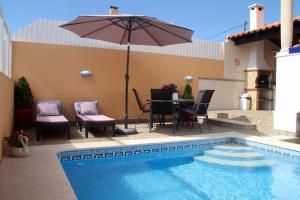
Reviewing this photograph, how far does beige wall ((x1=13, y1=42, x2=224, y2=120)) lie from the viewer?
8391 mm

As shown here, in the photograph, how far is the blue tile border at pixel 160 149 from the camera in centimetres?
538

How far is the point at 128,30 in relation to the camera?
23.7ft

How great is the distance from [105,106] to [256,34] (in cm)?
762

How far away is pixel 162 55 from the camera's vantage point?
10.6 metres

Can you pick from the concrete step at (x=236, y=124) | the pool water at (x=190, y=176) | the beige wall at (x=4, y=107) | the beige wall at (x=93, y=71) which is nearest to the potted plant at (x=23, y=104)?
the beige wall at (x=93, y=71)

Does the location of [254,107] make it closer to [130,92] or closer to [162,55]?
[162,55]

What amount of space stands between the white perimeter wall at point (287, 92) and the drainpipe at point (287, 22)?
1.40 feet

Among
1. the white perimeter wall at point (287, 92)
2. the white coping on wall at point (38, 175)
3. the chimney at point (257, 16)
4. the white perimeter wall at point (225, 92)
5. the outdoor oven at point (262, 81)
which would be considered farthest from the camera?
the chimney at point (257, 16)

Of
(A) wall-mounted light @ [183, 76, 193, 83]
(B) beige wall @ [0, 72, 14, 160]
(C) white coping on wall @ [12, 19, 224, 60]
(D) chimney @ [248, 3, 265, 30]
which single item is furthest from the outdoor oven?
(B) beige wall @ [0, 72, 14, 160]

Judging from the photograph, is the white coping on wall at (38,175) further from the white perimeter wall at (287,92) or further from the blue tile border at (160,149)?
the white perimeter wall at (287,92)

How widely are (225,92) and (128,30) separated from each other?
7.13m

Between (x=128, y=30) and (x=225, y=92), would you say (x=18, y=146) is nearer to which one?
(x=128, y=30)

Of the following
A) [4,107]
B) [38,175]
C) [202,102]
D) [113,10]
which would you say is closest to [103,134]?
[4,107]

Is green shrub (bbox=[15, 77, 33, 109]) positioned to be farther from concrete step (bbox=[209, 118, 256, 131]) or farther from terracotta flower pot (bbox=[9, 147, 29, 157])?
concrete step (bbox=[209, 118, 256, 131])
